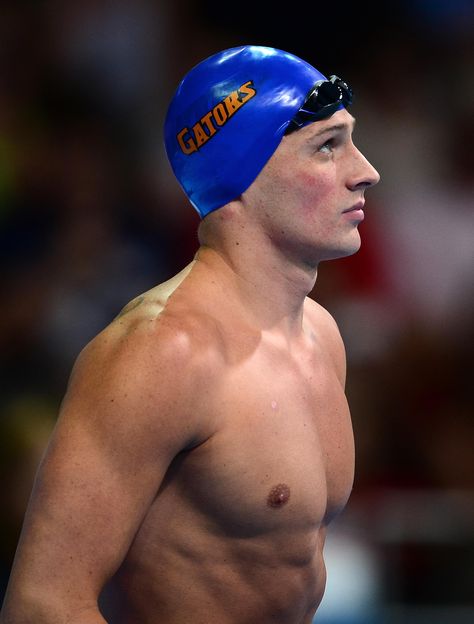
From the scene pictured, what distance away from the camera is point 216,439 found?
6.98ft

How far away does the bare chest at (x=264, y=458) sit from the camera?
213cm

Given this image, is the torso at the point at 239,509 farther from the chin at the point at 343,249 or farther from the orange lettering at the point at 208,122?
the orange lettering at the point at 208,122

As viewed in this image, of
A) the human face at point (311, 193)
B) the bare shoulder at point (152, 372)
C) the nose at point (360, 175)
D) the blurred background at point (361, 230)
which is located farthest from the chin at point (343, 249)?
the blurred background at point (361, 230)

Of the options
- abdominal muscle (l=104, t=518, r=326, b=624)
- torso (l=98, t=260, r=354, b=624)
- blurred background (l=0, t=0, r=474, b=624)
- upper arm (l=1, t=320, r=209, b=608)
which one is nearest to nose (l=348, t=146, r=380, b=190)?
torso (l=98, t=260, r=354, b=624)

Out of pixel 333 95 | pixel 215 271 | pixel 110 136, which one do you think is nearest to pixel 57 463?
pixel 215 271

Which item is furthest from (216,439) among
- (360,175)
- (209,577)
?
(360,175)

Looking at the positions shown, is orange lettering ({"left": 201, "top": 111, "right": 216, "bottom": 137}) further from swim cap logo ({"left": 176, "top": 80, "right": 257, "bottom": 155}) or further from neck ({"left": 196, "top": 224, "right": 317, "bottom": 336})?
neck ({"left": 196, "top": 224, "right": 317, "bottom": 336})

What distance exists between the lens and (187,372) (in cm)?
206

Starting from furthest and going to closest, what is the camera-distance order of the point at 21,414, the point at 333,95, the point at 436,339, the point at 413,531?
the point at 436,339, the point at 21,414, the point at 413,531, the point at 333,95

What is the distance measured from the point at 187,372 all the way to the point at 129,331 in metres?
0.14

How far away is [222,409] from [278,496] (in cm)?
22

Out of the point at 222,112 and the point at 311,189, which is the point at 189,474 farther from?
the point at 222,112

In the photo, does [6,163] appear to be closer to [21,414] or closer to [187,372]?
[21,414]

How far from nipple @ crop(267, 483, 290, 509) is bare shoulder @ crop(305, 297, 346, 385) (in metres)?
0.51
